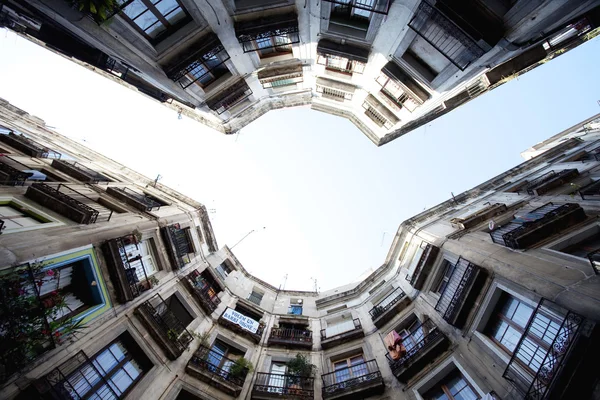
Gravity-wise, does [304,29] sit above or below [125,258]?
above

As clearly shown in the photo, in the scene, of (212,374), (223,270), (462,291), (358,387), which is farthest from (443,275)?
(223,270)

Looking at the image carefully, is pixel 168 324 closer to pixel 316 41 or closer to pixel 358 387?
pixel 358 387

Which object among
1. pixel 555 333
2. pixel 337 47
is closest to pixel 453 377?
pixel 555 333

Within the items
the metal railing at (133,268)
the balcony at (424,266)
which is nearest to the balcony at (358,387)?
the balcony at (424,266)

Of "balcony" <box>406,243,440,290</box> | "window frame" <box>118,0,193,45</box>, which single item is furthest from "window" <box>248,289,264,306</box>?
"window frame" <box>118,0,193,45</box>

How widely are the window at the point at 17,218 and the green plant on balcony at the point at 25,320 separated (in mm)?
2112

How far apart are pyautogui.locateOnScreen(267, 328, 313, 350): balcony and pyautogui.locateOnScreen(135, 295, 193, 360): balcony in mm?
5502

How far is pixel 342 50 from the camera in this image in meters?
14.2

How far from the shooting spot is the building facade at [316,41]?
32.4 ft

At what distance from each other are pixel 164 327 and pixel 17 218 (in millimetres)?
6952

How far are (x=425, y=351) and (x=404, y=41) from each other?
46.1ft

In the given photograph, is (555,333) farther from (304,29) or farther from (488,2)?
(304,29)

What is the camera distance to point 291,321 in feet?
64.1

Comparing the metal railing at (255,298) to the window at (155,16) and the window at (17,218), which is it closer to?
the window at (17,218)
